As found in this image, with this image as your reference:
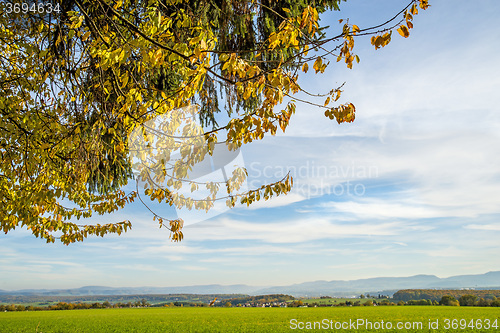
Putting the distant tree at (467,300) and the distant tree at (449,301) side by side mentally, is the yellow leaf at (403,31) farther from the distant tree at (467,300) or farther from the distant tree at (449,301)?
the distant tree at (449,301)

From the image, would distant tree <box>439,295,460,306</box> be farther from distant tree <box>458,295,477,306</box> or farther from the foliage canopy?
the foliage canopy

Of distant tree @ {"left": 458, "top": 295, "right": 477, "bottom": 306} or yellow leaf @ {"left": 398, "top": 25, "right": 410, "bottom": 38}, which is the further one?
distant tree @ {"left": 458, "top": 295, "right": 477, "bottom": 306}

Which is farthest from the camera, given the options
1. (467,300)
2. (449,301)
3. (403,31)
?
(449,301)

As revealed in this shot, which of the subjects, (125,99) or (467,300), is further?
(467,300)

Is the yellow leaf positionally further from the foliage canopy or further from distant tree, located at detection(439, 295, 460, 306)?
distant tree, located at detection(439, 295, 460, 306)

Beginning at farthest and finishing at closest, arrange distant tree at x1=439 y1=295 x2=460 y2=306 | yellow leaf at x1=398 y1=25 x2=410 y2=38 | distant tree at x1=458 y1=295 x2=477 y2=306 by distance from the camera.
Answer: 1. distant tree at x1=439 y1=295 x2=460 y2=306
2. distant tree at x1=458 y1=295 x2=477 y2=306
3. yellow leaf at x1=398 y1=25 x2=410 y2=38

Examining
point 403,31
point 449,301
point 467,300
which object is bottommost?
point 449,301

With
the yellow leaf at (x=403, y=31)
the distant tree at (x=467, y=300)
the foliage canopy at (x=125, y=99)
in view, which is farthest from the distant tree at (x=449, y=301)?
the yellow leaf at (x=403, y=31)

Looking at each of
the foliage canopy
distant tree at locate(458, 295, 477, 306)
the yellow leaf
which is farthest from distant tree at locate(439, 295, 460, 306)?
the yellow leaf

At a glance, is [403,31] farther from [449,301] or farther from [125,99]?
[449,301]

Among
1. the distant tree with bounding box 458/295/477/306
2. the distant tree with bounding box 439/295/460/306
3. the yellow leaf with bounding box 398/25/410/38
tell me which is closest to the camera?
the yellow leaf with bounding box 398/25/410/38

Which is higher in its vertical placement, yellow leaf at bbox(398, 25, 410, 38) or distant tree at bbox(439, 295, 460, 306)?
yellow leaf at bbox(398, 25, 410, 38)

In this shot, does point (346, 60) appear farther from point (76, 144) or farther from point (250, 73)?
point (76, 144)

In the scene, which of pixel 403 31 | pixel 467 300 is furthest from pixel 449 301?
pixel 403 31
